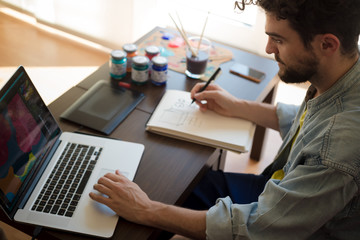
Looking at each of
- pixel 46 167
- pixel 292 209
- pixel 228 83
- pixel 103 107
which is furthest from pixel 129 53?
pixel 292 209

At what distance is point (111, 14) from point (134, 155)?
6.00 ft

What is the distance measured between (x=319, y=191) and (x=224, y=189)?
1.77ft

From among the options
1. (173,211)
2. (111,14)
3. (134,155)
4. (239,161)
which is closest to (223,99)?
(134,155)

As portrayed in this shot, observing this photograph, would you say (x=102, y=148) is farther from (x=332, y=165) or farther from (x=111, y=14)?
(x=111, y=14)

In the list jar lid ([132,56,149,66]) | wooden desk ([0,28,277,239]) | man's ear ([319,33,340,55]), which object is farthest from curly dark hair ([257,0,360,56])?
jar lid ([132,56,149,66])

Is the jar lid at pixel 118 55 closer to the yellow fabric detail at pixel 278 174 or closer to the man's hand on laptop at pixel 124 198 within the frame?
the man's hand on laptop at pixel 124 198

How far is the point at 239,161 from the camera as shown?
7.57 feet

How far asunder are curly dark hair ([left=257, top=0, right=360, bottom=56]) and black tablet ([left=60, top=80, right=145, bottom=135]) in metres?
0.62

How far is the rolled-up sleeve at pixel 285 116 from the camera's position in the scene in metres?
1.50

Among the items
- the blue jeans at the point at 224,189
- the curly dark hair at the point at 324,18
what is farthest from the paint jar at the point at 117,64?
the curly dark hair at the point at 324,18

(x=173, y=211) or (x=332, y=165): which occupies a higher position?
(x=332, y=165)

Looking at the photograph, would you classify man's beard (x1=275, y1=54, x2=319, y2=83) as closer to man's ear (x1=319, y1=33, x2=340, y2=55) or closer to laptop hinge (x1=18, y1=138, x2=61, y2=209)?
man's ear (x1=319, y1=33, x2=340, y2=55)

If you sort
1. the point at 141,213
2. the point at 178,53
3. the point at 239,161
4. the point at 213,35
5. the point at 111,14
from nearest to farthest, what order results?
the point at 141,213
the point at 178,53
the point at 239,161
the point at 213,35
the point at 111,14

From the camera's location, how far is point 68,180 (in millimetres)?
1158
